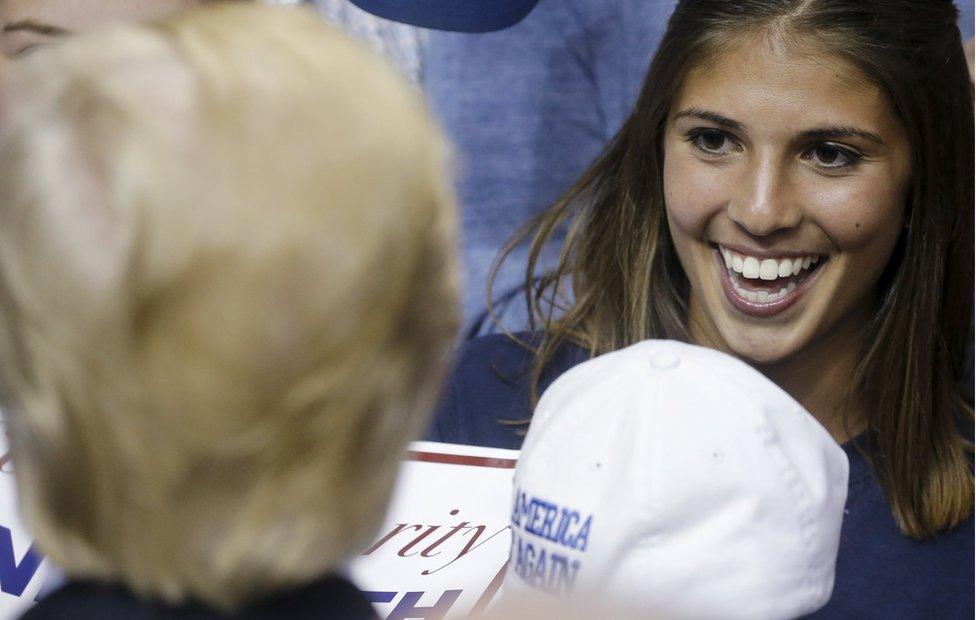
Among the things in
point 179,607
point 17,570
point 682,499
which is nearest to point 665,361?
point 682,499

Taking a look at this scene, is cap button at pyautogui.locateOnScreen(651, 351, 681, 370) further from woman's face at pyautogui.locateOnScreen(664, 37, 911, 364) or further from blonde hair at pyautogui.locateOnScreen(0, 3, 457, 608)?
woman's face at pyautogui.locateOnScreen(664, 37, 911, 364)

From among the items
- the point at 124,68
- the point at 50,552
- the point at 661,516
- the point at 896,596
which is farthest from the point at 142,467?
the point at 896,596

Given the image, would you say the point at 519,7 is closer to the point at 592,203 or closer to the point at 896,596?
A: the point at 592,203

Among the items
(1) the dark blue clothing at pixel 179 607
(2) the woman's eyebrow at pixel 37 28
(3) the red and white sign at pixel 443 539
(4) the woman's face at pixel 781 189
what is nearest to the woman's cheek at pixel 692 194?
(4) the woman's face at pixel 781 189

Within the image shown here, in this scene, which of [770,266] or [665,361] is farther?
[770,266]

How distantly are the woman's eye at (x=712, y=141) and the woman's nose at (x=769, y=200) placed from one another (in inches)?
1.8

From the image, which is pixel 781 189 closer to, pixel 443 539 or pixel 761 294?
pixel 761 294

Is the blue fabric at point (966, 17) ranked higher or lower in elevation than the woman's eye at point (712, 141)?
higher

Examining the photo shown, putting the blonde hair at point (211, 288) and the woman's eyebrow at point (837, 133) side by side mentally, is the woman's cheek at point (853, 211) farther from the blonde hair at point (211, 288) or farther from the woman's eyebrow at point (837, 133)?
the blonde hair at point (211, 288)

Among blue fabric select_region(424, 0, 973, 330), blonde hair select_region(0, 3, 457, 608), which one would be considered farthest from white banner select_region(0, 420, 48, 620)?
blonde hair select_region(0, 3, 457, 608)

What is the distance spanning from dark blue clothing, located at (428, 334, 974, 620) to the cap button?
48 cm

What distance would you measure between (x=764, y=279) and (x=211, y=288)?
910mm

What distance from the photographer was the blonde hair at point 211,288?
1.86ft

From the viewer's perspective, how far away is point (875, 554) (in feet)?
4.21
